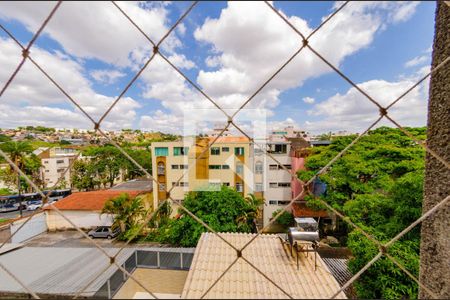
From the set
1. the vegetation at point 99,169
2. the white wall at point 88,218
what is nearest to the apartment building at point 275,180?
the white wall at point 88,218

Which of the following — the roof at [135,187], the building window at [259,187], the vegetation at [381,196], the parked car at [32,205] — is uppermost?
the vegetation at [381,196]

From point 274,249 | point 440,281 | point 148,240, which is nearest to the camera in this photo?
point 440,281

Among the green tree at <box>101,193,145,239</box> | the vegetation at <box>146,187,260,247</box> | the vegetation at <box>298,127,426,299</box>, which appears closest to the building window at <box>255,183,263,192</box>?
the vegetation at <box>146,187,260,247</box>

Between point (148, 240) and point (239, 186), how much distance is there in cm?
339

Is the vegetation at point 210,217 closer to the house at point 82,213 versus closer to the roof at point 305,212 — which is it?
the roof at point 305,212

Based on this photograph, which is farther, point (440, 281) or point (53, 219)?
point (53, 219)

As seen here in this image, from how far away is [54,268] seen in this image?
3.72 meters

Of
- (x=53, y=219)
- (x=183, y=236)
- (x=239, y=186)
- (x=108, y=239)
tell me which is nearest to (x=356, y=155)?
(x=239, y=186)

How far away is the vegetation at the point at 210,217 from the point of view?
582cm

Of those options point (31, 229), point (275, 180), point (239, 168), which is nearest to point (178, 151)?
point (239, 168)

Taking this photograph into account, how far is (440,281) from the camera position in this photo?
2.88ft

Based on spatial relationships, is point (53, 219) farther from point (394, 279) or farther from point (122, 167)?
point (394, 279)

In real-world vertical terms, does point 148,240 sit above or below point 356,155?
below

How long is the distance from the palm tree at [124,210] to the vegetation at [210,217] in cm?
76
